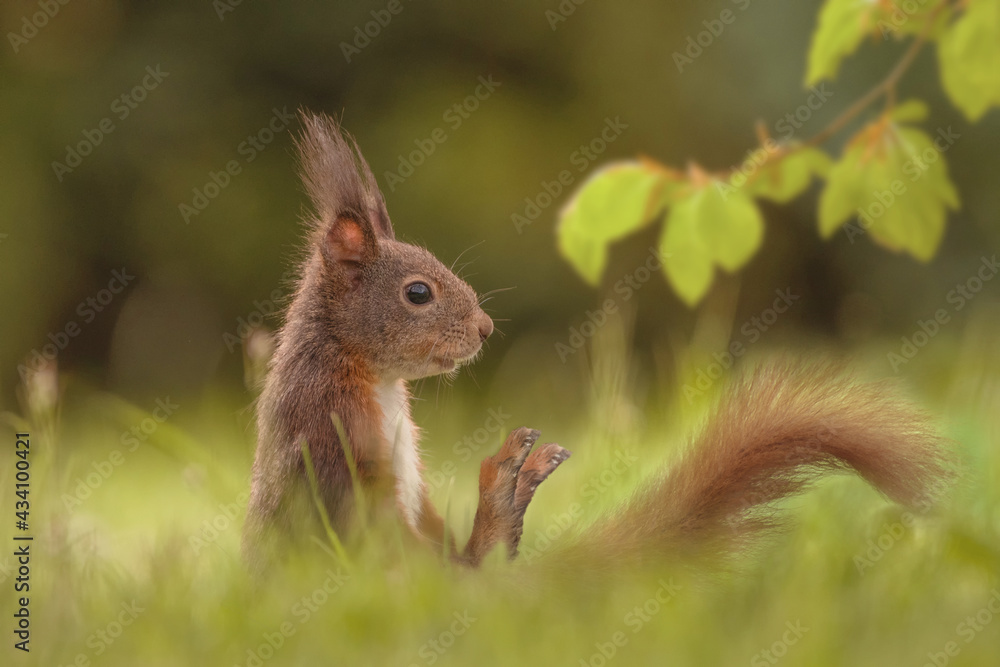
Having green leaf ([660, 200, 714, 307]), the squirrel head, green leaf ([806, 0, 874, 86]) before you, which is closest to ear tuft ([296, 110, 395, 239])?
the squirrel head

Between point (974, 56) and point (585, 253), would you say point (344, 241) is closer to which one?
point (585, 253)

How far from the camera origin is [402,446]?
219cm

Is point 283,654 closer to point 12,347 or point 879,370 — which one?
point 879,370

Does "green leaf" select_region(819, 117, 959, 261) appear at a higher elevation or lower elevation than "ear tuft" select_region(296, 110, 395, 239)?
higher

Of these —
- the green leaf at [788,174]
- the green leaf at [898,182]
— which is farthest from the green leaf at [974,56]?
the green leaf at [788,174]

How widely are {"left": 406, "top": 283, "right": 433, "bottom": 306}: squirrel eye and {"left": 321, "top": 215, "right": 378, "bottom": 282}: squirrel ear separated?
0.12 meters

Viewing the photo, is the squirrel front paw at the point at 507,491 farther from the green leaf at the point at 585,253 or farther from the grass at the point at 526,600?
the green leaf at the point at 585,253

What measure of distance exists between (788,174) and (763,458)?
21.3 inches

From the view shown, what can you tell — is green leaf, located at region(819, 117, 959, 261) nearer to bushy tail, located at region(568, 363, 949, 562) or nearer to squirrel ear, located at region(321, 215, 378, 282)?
bushy tail, located at region(568, 363, 949, 562)

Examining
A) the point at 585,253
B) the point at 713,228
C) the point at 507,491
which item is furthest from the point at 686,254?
the point at 507,491

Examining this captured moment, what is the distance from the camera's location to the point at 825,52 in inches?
63.6

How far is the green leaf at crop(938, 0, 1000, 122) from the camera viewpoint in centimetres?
150

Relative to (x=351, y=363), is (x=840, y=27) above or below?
above

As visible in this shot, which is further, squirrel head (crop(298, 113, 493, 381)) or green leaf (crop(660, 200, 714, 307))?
squirrel head (crop(298, 113, 493, 381))
